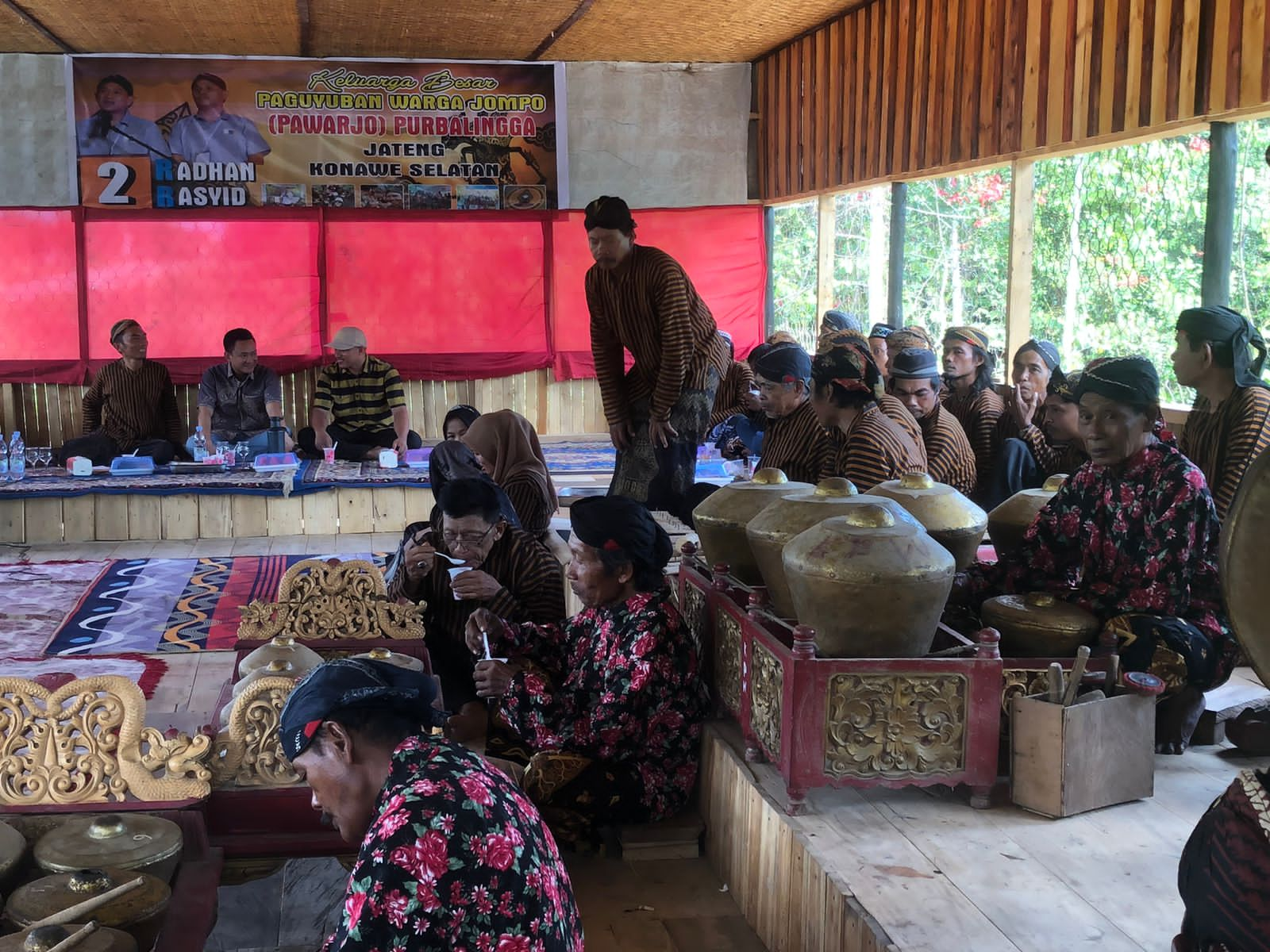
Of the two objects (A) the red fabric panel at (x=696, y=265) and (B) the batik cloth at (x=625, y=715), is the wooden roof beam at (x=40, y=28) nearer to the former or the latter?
(A) the red fabric panel at (x=696, y=265)

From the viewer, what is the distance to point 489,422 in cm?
481

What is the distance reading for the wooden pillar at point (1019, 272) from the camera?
639 centimetres

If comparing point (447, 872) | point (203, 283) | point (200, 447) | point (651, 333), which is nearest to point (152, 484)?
point (200, 447)

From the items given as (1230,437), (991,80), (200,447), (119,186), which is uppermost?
(991,80)

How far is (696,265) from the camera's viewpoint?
9992mm

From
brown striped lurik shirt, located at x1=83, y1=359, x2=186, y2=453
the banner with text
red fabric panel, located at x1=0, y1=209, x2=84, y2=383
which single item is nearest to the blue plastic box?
brown striped lurik shirt, located at x1=83, y1=359, x2=186, y2=453

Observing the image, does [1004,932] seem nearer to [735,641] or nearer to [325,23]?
[735,641]

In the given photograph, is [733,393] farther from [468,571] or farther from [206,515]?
[468,571]

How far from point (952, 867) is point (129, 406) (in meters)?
6.78

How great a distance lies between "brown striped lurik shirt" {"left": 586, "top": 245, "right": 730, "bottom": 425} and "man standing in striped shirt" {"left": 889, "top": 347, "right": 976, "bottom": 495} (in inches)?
26.8

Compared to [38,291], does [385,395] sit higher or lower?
lower

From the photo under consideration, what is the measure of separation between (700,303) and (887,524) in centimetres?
242

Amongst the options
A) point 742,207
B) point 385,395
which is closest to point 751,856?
point 385,395

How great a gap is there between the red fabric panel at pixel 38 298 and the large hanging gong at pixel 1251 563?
9365 millimetres
